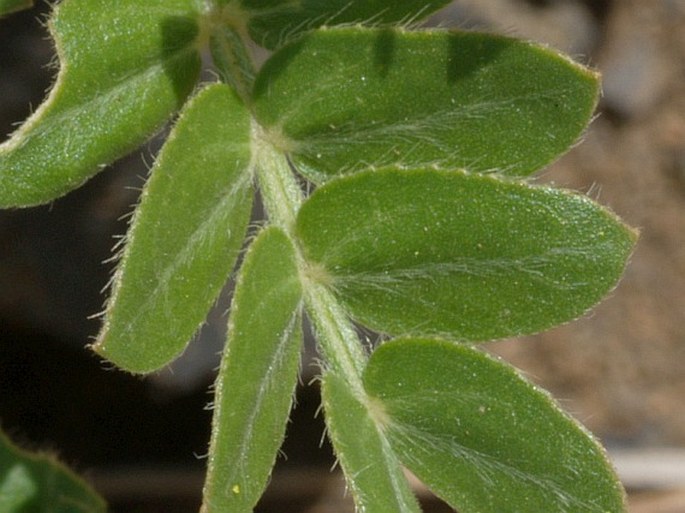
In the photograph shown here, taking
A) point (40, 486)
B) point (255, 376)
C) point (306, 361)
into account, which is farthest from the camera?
point (306, 361)

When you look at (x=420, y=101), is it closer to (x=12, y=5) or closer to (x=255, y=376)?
(x=255, y=376)

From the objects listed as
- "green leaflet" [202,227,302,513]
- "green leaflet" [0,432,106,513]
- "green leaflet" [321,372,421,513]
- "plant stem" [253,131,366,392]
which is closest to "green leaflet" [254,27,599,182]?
"plant stem" [253,131,366,392]

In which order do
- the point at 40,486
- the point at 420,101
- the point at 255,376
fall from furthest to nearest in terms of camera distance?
the point at 40,486 < the point at 420,101 < the point at 255,376

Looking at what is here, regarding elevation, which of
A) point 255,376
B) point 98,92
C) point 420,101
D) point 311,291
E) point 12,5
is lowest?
point 255,376

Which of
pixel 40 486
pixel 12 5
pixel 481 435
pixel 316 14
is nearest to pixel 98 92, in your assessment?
pixel 12 5

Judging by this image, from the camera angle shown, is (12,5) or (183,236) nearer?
(183,236)

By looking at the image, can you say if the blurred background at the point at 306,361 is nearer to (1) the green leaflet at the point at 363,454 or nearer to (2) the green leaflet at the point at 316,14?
(2) the green leaflet at the point at 316,14

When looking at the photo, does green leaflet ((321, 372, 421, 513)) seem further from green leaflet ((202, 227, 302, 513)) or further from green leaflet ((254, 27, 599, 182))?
green leaflet ((254, 27, 599, 182))

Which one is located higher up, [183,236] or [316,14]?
[316,14]
